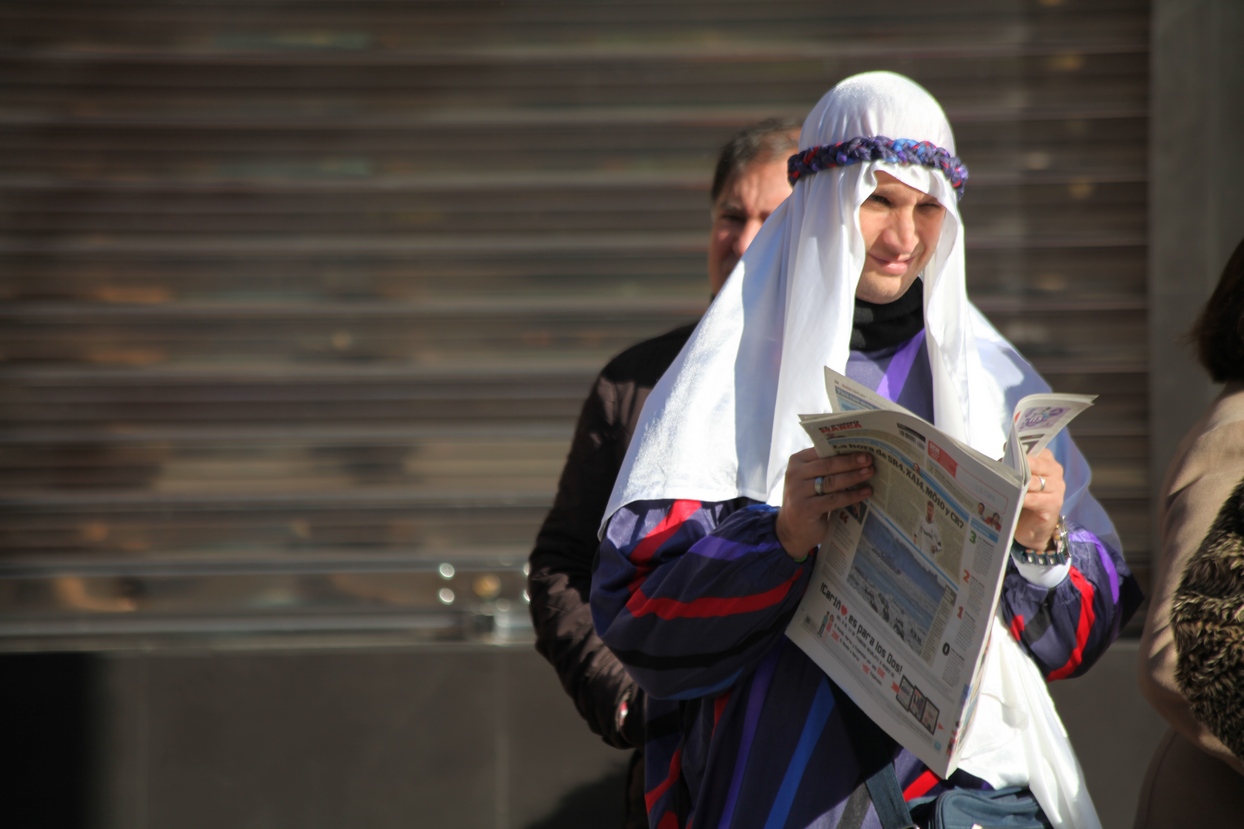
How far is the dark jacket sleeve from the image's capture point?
7.50ft

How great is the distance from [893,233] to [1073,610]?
65cm

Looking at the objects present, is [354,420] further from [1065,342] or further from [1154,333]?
[1154,333]

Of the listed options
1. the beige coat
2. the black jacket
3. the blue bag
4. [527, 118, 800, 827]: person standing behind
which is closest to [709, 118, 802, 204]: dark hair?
[527, 118, 800, 827]: person standing behind

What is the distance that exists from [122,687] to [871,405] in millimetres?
3422

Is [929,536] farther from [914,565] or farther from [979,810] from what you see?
[979,810]

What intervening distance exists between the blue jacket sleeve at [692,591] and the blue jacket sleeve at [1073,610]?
0.37 m

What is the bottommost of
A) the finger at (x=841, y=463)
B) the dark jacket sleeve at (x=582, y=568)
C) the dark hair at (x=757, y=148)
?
the dark jacket sleeve at (x=582, y=568)

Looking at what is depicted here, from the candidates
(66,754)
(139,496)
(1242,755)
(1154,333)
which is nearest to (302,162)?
(139,496)

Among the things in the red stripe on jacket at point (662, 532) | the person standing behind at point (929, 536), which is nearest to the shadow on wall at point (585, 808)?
the red stripe on jacket at point (662, 532)

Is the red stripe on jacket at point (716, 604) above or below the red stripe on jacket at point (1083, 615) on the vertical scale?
above

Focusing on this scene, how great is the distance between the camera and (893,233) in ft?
5.77

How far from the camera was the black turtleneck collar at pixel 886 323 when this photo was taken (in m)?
1.80

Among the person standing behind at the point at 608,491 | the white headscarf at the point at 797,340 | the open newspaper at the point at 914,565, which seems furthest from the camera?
the person standing behind at the point at 608,491

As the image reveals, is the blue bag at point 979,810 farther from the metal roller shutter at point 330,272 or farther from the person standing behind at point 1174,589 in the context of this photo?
the metal roller shutter at point 330,272
